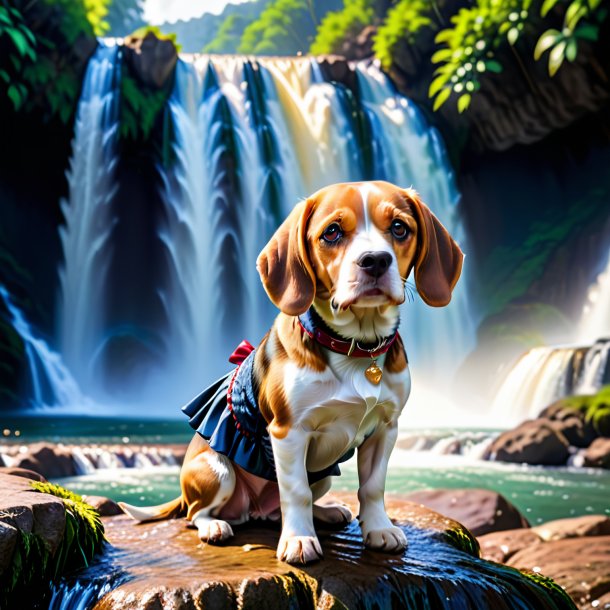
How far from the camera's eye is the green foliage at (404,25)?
14023mm

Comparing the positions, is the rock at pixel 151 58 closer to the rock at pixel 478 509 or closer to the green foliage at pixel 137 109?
the green foliage at pixel 137 109

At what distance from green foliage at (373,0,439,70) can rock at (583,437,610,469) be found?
8625 millimetres

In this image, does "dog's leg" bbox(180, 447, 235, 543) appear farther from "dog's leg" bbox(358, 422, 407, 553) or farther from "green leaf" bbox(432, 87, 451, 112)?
→ "green leaf" bbox(432, 87, 451, 112)

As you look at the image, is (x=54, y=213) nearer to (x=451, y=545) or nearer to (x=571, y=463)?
(x=571, y=463)

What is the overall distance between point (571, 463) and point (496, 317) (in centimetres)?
557

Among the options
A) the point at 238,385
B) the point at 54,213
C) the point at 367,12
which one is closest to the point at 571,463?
the point at 238,385

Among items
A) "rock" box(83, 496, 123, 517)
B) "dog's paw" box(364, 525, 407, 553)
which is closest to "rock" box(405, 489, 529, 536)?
"rock" box(83, 496, 123, 517)

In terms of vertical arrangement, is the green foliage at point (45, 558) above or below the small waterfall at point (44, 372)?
above

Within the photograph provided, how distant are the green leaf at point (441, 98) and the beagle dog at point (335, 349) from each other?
11.4 meters

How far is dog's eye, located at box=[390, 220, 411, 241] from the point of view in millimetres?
2197

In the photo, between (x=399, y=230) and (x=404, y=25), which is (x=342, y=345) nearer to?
(x=399, y=230)

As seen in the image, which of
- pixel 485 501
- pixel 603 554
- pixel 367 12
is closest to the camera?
pixel 603 554

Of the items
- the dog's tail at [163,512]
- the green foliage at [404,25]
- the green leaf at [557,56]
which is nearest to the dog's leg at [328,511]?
the dog's tail at [163,512]

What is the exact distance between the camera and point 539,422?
9211 millimetres
